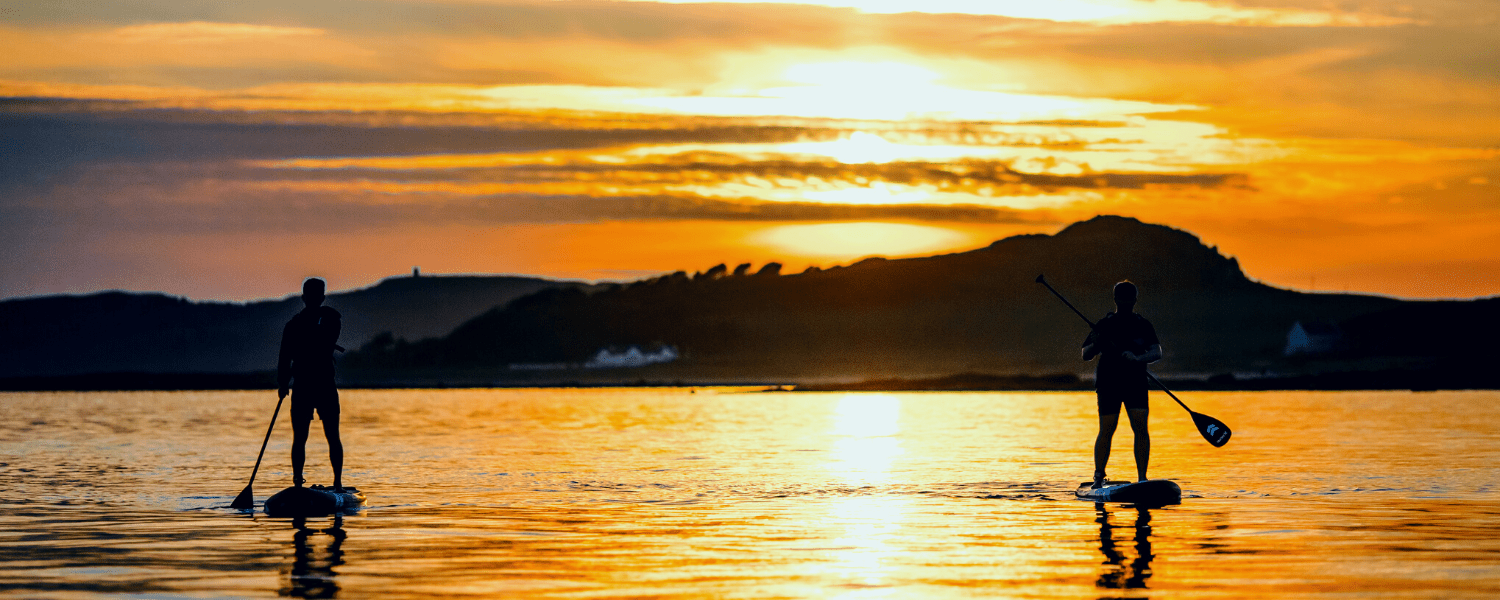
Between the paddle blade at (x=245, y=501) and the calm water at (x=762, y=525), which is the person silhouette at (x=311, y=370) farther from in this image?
the calm water at (x=762, y=525)

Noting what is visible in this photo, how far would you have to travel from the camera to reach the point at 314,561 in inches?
550

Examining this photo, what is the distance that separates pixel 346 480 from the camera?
24.0 m

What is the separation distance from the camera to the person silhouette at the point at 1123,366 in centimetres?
1978

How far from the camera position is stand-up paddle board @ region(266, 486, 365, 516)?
728 inches

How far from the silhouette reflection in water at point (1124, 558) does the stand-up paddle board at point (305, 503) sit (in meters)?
7.82

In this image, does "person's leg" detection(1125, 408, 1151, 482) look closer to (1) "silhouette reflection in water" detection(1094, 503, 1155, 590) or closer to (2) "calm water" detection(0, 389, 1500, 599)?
(2) "calm water" detection(0, 389, 1500, 599)

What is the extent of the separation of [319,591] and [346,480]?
476 inches

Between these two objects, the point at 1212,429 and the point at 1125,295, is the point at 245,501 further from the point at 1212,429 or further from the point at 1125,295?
the point at 1212,429

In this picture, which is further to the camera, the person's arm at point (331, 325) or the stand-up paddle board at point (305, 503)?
the person's arm at point (331, 325)

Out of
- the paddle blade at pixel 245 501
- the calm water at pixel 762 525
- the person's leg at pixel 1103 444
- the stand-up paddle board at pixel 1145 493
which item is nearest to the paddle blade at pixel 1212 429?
the calm water at pixel 762 525

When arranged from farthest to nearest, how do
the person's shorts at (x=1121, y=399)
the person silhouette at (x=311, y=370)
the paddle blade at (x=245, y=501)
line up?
the person's shorts at (x=1121, y=399), the person silhouette at (x=311, y=370), the paddle blade at (x=245, y=501)

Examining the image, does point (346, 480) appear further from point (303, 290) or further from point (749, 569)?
point (749, 569)

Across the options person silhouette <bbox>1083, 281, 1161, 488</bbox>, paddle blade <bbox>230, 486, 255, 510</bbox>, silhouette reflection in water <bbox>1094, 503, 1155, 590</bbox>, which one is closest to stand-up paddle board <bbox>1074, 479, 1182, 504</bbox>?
person silhouette <bbox>1083, 281, 1161, 488</bbox>

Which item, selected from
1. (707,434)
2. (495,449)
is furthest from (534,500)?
(707,434)
